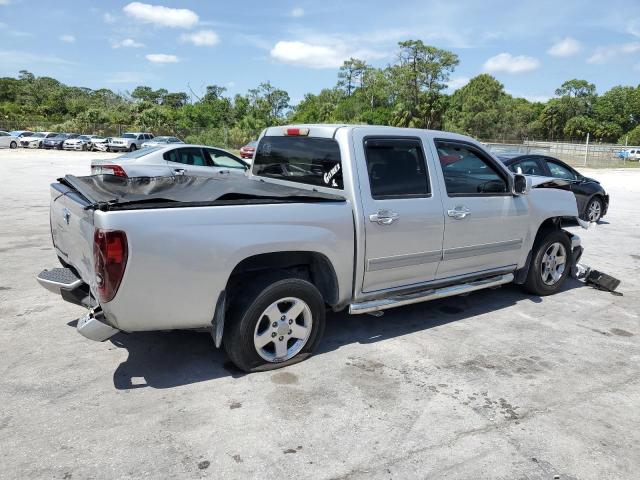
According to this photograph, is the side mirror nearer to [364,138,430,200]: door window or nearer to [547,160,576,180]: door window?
[364,138,430,200]: door window

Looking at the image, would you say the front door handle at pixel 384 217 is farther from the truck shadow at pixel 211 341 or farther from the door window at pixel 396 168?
the truck shadow at pixel 211 341

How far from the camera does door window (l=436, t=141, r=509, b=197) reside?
4.98 metres

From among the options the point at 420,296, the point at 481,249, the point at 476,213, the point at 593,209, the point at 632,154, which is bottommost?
the point at 420,296

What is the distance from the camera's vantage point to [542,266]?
6.14m

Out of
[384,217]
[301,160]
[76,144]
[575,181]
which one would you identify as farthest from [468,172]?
[76,144]

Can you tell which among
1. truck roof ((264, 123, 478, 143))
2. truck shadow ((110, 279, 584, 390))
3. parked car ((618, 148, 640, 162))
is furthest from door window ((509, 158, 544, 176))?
parked car ((618, 148, 640, 162))

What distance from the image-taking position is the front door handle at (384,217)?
4.32 meters

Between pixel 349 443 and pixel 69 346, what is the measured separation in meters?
2.60

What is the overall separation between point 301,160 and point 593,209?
9572 millimetres

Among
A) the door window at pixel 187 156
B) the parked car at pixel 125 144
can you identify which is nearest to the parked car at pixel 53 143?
the parked car at pixel 125 144

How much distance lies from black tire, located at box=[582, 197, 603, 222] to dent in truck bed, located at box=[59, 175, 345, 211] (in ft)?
31.0

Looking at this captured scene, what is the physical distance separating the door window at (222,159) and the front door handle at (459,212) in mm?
8487

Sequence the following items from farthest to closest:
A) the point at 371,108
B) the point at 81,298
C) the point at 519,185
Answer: the point at 371,108, the point at 519,185, the point at 81,298

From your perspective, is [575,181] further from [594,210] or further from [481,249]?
[481,249]
